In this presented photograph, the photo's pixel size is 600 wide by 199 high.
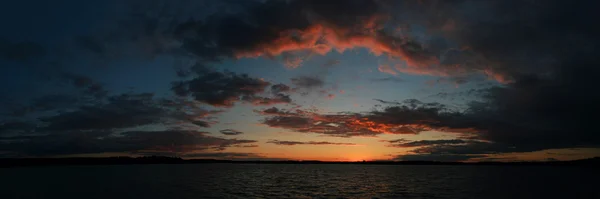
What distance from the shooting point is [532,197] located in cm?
5881

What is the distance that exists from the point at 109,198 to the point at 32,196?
47.2ft

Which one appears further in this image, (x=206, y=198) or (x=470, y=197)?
(x=470, y=197)

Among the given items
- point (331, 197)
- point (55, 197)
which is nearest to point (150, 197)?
point (55, 197)

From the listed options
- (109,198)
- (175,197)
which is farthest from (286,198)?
(109,198)

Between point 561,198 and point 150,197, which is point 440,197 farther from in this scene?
point 150,197

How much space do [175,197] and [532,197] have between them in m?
54.5

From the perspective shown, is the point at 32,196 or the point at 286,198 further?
the point at 32,196

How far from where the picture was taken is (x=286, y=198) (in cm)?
5378

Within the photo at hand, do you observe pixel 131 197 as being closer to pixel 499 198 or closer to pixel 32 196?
pixel 32 196

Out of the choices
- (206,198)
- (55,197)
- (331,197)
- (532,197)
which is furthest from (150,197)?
(532,197)

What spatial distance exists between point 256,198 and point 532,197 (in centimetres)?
4262

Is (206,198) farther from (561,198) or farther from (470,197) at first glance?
(561,198)

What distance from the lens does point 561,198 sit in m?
57.8

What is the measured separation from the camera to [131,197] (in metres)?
55.9
